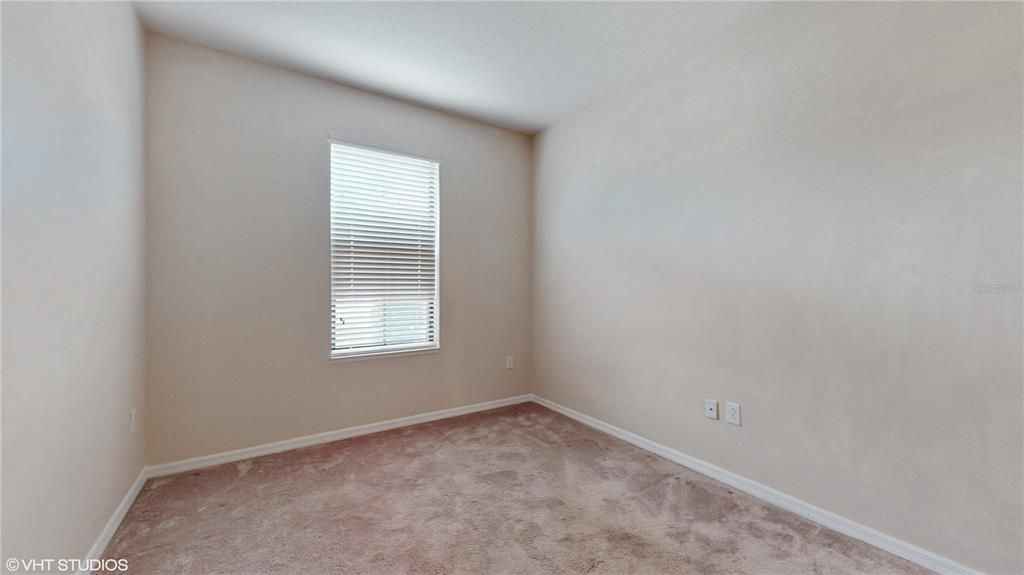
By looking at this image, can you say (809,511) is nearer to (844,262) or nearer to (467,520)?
(844,262)

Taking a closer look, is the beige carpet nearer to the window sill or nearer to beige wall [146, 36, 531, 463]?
beige wall [146, 36, 531, 463]

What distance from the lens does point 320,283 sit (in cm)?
295

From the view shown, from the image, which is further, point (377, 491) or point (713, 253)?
point (713, 253)

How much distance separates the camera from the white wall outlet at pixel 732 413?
7.63ft

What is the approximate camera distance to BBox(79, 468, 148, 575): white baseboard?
166cm

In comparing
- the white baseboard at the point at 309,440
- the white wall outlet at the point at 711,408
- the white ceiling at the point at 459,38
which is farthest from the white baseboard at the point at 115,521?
the white wall outlet at the point at 711,408

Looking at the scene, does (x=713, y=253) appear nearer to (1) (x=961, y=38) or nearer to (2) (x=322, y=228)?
(1) (x=961, y=38)

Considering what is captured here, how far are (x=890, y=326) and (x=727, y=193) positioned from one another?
103cm

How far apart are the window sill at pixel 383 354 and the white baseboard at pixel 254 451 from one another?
519 millimetres

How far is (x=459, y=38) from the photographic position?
2445mm

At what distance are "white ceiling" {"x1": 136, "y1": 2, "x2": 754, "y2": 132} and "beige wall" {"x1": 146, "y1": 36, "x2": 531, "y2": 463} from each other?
228mm

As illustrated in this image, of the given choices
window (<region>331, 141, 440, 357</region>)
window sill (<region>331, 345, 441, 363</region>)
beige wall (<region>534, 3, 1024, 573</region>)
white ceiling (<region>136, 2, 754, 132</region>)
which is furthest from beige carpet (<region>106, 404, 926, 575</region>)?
white ceiling (<region>136, 2, 754, 132</region>)

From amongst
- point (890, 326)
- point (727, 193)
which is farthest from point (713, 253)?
point (890, 326)

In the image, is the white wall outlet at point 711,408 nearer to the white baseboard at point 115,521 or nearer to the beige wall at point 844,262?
the beige wall at point 844,262
